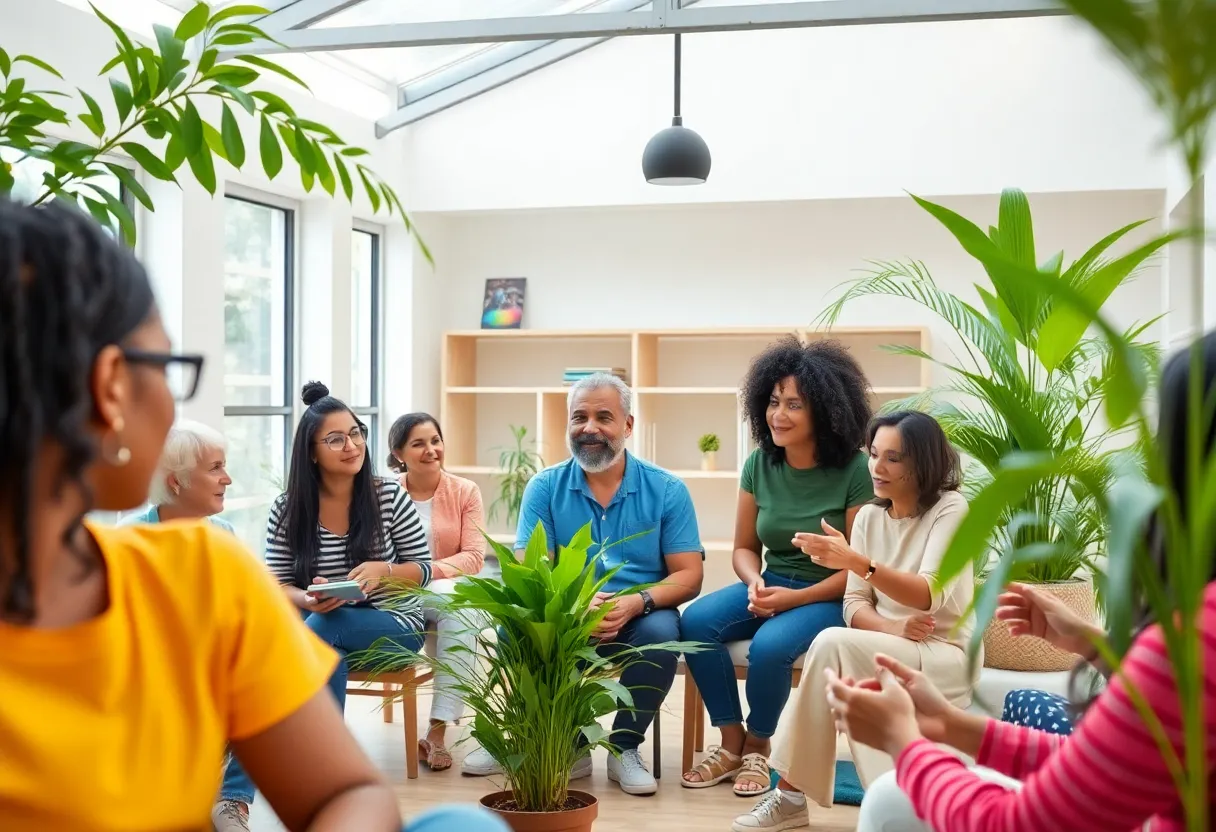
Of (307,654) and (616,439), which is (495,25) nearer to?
(616,439)

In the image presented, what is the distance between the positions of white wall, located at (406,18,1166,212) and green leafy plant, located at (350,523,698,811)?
3433 mm

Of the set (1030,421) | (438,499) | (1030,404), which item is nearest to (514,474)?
(438,499)

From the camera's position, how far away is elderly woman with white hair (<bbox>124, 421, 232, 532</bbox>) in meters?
3.22

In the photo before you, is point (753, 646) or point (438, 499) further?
point (438, 499)

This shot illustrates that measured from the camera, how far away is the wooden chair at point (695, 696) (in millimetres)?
3826

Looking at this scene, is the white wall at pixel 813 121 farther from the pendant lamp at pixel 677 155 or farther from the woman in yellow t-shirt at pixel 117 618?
the woman in yellow t-shirt at pixel 117 618

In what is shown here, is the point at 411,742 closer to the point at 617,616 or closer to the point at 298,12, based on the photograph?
the point at 617,616

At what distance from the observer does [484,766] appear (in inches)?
153

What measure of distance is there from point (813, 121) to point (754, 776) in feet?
11.8

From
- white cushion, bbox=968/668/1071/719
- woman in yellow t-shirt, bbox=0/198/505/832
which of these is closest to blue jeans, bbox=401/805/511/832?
woman in yellow t-shirt, bbox=0/198/505/832

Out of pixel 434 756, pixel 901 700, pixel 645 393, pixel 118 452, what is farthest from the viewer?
pixel 645 393

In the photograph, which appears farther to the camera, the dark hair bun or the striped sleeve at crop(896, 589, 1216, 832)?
the dark hair bun

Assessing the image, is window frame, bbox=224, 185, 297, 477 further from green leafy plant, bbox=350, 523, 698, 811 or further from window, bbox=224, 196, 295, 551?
green leafy plant, bbox=350, 523, 698, 811

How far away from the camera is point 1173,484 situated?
1250 millimetres
